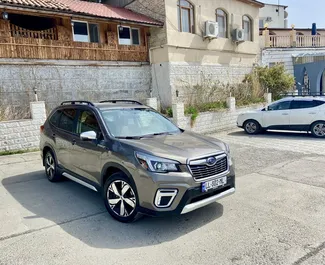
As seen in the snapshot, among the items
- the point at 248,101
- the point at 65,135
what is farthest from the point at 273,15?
the point at 65,135

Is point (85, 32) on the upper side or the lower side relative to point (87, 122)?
upper

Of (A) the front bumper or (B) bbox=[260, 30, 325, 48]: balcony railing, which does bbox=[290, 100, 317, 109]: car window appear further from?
(B) bbox=[260, 30, 325, 48]: balcony railing

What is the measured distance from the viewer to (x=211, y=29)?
1514cm

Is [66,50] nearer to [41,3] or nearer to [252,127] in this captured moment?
[41,3]

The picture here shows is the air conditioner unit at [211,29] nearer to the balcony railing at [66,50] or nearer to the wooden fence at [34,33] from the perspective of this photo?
the balcony railing at [66,50]

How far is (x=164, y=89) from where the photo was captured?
47.0 ft

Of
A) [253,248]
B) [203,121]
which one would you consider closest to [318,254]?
[253,248]

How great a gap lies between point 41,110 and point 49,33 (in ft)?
15.3

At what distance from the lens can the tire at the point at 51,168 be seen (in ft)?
18.1

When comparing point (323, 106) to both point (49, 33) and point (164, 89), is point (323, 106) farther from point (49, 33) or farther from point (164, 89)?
point (49, 33)

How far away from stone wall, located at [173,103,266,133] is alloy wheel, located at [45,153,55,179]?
20.3ft

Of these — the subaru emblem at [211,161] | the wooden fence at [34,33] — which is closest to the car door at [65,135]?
the subaru emblem at [211,161]

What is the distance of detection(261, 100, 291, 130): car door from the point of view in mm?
10758

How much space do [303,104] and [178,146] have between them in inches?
339
